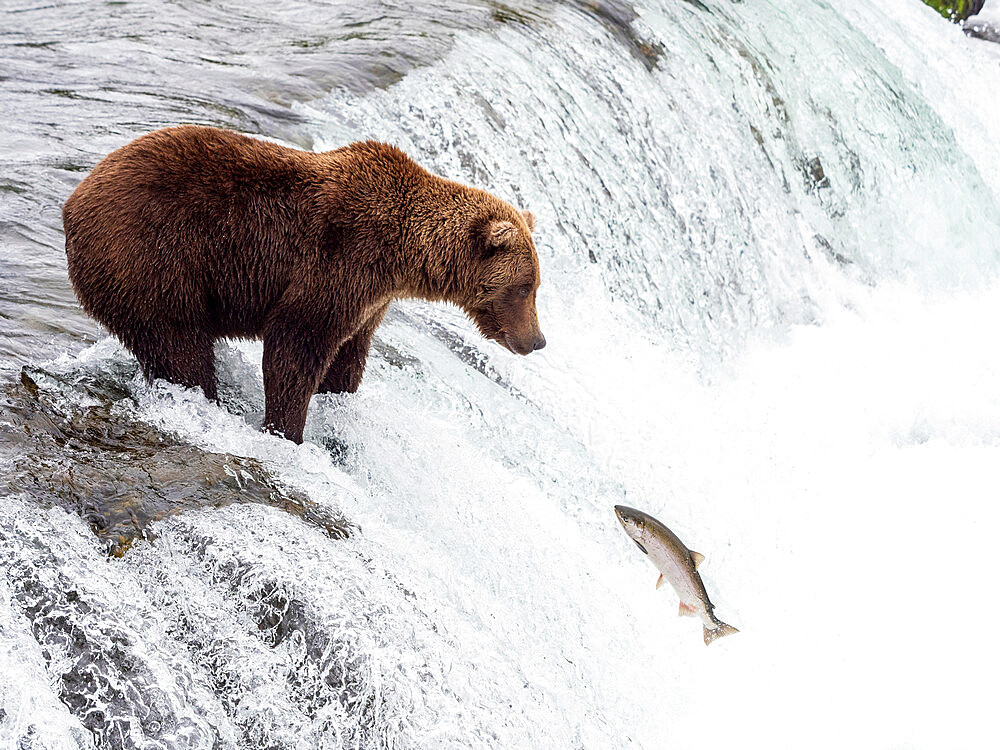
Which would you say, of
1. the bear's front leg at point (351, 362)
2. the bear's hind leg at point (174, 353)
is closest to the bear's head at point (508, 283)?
the bear's front leg at point (351, 362)

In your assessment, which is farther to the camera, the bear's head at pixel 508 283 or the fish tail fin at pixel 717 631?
the fish tail fin at pixel 717 631

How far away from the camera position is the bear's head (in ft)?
13.1

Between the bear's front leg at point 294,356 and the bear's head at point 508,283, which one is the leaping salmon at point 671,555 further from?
the bear's front leg at point 294,356

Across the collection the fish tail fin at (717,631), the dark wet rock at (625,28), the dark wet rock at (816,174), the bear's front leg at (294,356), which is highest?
the dark wet rock at (625,28)

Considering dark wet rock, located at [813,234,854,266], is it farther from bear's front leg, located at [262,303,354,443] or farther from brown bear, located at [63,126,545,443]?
bear's front leg, located at [262,303,354,443]

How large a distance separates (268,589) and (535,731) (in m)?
0.97

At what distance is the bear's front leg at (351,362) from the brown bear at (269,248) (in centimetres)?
6

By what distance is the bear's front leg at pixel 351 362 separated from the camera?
4.15m

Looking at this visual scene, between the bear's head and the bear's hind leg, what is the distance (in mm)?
1120

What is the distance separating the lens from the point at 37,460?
3.09 metres

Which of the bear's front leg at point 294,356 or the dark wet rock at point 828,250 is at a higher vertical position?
the bear's front leg at point 294,356

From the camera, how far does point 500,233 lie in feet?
12.9

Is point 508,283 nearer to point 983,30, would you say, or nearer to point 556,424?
point 556,424

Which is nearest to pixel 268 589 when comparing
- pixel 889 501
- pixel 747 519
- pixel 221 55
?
pixel 747 519
